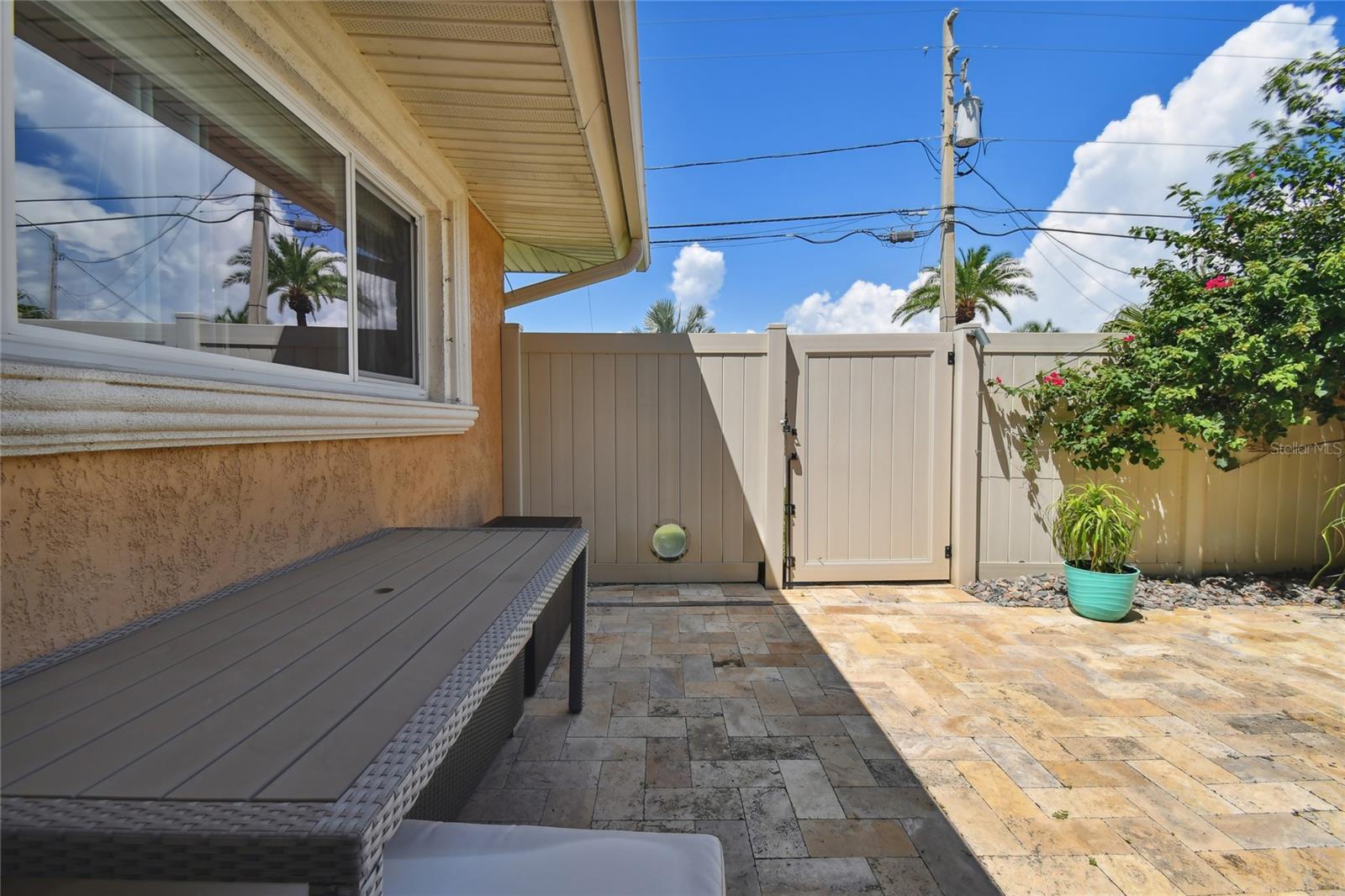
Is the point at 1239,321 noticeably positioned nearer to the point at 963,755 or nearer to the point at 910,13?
the point at 963,755

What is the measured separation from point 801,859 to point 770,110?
10.4 meters

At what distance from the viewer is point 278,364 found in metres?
1.74

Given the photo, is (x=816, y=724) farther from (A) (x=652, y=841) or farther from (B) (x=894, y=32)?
(B) (x=894, y=32)

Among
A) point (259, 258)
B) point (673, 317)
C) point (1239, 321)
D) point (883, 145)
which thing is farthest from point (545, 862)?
point (673, 317)

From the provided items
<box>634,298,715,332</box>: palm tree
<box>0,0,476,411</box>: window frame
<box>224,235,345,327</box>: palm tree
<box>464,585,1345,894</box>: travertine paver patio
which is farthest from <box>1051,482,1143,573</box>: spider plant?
<box>634,298,715,332</box>: palm tree

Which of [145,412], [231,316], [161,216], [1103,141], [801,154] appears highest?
[1103,141]

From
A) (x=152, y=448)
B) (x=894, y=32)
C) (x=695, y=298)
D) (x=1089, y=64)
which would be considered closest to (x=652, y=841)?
(x=152, y=448)

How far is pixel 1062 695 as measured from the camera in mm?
2504

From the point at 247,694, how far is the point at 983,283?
43.0 ft

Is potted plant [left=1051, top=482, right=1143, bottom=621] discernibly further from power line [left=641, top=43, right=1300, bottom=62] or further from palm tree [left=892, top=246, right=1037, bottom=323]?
palm tree [left=892, top=246, right=1037, bottom=323]

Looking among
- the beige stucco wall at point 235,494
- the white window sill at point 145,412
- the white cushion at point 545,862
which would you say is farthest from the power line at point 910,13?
the white cushion at point 545,862

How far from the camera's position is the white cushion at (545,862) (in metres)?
0.83

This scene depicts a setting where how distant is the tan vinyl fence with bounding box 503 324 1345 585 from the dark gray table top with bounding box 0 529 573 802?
2.70 meters

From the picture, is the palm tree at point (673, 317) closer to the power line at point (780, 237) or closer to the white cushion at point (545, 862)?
the power line at point (780, 237)
